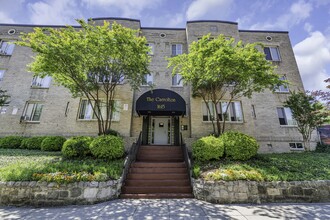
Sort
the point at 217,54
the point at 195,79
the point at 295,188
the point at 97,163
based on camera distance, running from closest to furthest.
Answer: the point at 295,188 → the point at 97,163 → the point at 217,54 → the point at 195,79

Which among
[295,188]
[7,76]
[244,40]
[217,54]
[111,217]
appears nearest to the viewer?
[111,217]

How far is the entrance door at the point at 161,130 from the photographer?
42.2ft

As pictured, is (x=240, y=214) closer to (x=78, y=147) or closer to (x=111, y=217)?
(x=111, y=217)

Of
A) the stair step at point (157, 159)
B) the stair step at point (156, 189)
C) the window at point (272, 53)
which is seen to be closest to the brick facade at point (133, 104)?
the window at point (272, 53)

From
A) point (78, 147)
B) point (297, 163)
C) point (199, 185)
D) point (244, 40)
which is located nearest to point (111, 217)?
point (199, 185)

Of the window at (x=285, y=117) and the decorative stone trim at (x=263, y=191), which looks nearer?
the decorative stone trim at (x=263, y=191)

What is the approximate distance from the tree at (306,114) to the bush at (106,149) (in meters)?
13.6

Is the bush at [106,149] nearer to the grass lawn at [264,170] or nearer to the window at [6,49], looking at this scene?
the grass lawn at [264,170]

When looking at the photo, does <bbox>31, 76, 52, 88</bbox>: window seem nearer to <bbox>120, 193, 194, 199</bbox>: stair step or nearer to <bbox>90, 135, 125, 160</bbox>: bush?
<bbox>90, 135, 125, 160</bbox>: bush

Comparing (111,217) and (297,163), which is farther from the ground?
(297,163)

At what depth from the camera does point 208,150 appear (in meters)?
8.57

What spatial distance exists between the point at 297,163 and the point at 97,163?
1079cm

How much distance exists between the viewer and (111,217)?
15.3ft

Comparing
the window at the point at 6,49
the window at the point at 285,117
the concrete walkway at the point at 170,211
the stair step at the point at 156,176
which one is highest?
the window at the point at 6,49
